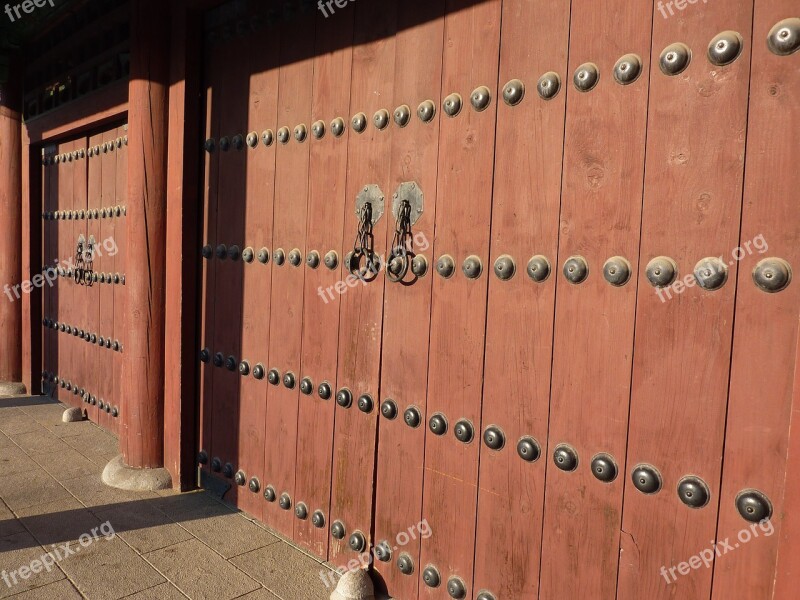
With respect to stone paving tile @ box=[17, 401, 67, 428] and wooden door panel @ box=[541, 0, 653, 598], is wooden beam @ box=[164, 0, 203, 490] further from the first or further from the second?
wooden door panel @ box=[541, 0, 653, 598]

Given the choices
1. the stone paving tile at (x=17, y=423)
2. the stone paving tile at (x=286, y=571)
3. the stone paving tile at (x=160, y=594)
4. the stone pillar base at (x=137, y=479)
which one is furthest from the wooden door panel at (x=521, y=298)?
the stone paving tile at (x=17, y=423)

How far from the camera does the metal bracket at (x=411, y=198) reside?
1957mm

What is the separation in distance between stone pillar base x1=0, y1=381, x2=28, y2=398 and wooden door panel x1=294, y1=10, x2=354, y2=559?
131 inches

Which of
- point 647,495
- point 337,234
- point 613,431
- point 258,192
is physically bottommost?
point 647,495

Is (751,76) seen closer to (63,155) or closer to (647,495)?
(647,495)

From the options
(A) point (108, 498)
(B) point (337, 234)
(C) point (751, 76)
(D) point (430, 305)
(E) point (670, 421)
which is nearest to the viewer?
(C) point (751, 76)

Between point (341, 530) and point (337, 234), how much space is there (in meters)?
1.07

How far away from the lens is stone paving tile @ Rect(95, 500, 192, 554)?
237 cm

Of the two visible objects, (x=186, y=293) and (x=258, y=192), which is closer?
(x=258, y=192)

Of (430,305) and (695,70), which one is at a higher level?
(695,70)

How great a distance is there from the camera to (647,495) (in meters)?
1.46

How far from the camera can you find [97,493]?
2.84 m

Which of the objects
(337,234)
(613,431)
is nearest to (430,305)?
(337,234)

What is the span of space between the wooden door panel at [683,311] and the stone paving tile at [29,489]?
8.00 feet
